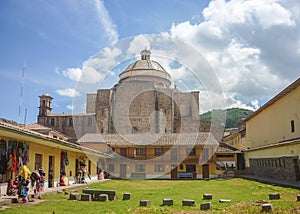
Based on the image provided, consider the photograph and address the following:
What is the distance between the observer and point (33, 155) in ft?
53.8

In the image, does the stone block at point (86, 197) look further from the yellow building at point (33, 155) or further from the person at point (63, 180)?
the person at point (63, 180)

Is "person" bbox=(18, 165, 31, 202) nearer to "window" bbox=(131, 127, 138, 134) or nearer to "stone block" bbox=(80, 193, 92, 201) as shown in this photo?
"stone block" bbox=(80, 193, 92, 201)

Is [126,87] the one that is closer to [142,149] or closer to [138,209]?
[142,149]

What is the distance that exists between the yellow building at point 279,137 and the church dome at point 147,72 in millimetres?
18736

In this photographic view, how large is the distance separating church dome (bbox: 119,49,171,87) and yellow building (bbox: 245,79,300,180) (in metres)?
18.7

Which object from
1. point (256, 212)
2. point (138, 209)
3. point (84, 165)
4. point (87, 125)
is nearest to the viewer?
point (256, 212)

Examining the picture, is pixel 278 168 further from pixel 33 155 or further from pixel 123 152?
pixel 123 152

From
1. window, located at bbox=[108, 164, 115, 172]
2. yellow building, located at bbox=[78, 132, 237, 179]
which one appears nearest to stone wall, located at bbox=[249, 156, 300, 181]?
yellow building, located at bbox=[78, 132, 237, 179]

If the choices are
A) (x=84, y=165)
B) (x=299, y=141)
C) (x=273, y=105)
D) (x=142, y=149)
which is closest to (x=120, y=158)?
(x=142, y=149)

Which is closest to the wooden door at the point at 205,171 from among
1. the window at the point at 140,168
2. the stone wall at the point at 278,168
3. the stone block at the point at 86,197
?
the stone wall at the point at 278,168

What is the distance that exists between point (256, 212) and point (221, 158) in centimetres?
2919

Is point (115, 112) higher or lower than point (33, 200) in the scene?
higher

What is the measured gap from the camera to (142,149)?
36.8 metres

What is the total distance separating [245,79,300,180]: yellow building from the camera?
21734mm
